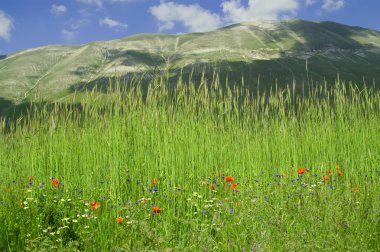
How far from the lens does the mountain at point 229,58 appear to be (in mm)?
118875

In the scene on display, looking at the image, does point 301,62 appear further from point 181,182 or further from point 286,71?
point 181,182

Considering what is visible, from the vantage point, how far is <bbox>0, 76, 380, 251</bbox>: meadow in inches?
124

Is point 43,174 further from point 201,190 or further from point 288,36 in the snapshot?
point 288,36

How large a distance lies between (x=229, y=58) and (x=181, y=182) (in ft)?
354

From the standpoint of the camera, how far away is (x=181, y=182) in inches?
178

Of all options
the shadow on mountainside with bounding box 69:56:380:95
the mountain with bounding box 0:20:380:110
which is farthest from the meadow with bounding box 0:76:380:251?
the shadow on mountainside with bounding box 69:56:380:95

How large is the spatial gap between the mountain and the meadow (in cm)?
10008

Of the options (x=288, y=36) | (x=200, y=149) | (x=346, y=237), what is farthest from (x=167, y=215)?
(x=288, y=36)

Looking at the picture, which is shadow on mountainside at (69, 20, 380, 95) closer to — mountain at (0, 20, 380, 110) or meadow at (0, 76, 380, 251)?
mountain at (0, 20, 380, 110)

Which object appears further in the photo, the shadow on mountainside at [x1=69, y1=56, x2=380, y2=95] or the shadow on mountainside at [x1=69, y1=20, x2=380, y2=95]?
the shadow on mountainside at [x1=69, y1=56, x2=380, y2=95]

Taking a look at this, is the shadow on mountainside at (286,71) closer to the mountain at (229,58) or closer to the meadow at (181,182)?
the mountain at (229,58)

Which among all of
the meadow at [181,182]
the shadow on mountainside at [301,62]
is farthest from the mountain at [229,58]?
the meadow at [181,182]

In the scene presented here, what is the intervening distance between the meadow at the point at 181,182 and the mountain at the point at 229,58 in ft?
328

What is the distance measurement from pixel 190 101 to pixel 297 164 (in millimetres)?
2154
